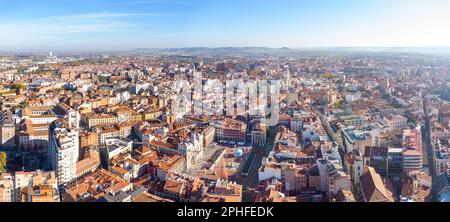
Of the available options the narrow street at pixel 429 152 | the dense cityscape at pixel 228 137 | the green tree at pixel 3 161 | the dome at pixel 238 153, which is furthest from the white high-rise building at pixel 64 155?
the narrow street at pixel 429 152

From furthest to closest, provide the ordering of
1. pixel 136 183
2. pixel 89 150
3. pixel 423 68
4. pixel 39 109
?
1. pixel 423 68
2. pixel 39 109
3. pixel 89 150
4. pixel 136 183

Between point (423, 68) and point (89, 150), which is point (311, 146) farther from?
point (423, 68)

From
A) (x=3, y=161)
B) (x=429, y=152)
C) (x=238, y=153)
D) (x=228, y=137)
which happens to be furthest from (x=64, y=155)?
(x=429, y=152)
